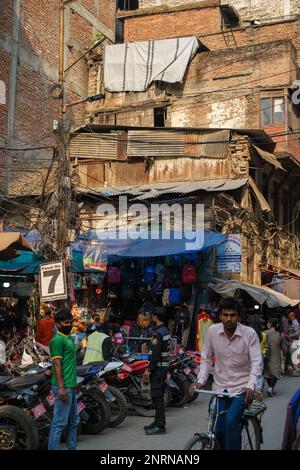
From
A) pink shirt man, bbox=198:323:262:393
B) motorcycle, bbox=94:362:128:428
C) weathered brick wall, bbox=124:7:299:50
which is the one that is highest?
weathered brick wall, bbox=124:7:299:50

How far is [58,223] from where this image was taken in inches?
490

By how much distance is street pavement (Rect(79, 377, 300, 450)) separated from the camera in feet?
25.8

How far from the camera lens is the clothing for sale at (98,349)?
10.1m

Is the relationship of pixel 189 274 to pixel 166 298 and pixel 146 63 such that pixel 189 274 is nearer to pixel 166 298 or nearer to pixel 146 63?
pixel 166 298

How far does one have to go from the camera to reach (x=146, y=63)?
26.0 meters

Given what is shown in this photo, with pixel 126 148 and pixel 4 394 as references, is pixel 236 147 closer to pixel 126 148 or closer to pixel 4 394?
pixel 126 148

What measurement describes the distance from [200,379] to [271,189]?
19255mm

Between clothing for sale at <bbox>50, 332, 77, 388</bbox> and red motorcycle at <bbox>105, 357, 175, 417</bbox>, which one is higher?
clothing for sale at <bbox>50, 332, 77, 388</bbox>

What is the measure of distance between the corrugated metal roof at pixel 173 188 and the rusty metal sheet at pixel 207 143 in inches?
38.7

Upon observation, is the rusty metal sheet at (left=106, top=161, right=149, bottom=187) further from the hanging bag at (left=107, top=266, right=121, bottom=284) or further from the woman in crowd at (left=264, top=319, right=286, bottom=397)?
the woman in crowd at (left=264, top=319, right=286, bottom=397)

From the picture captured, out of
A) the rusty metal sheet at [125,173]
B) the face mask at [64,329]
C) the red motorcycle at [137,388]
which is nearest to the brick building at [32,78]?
the rusty metal sheet at [125,173]

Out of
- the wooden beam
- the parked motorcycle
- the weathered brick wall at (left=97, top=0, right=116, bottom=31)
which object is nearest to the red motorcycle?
the parked motorcycle

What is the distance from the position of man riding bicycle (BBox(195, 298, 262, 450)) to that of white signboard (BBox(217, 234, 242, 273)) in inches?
468
